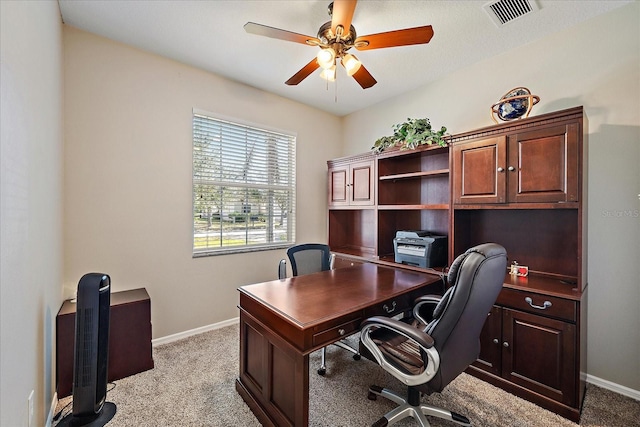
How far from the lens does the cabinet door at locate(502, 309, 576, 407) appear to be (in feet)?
5.79

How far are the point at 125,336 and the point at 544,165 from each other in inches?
136

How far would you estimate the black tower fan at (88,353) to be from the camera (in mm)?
1517

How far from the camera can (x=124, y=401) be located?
1.86 meters

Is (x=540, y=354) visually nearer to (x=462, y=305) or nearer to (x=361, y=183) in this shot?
(x=462, y=305)

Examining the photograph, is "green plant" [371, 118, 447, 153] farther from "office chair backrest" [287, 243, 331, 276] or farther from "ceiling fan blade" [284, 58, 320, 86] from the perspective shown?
"office chair backrest" [287, 243, 331, 276]

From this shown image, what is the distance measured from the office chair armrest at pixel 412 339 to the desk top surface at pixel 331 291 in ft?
0.51

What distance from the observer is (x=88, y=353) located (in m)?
1.53

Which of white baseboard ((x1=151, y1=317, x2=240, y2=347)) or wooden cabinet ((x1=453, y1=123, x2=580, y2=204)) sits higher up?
wooden cabinet ((x1=453, y1=123, x2=580, y2=204))

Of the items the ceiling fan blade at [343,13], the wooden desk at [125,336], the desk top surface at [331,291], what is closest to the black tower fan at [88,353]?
the wooden desk at [125,336]

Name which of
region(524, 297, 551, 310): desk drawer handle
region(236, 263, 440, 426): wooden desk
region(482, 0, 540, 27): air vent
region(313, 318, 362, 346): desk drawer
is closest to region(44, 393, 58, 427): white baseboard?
region(236, 263, 440, 426): wooden desk

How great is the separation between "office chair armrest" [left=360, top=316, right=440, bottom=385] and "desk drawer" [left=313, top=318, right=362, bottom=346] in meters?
0.05

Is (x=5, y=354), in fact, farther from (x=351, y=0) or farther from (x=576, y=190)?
(x=576, y=190)

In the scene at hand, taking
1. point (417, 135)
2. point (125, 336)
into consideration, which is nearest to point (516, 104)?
point (417, 135)

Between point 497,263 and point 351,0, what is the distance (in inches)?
63.4
